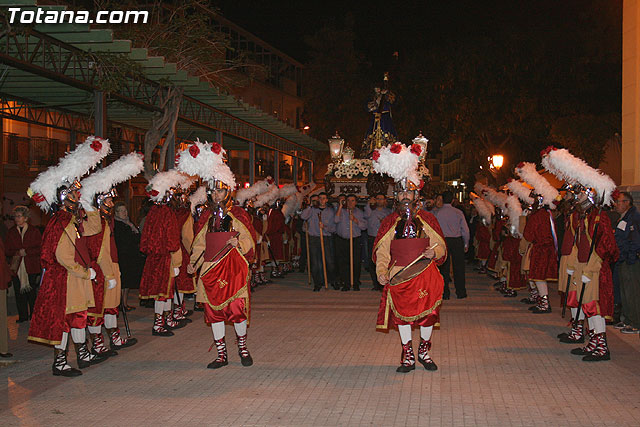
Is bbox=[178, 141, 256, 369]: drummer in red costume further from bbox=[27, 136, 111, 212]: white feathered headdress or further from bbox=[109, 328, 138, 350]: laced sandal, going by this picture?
bbox=[109, 328, 138, 350]: laced sandal

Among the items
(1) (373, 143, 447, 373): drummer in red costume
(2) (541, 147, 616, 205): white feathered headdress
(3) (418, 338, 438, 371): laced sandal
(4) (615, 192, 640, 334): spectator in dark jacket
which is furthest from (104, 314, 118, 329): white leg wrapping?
(4) (615, 192, 640, 334): spectator in dark jacket

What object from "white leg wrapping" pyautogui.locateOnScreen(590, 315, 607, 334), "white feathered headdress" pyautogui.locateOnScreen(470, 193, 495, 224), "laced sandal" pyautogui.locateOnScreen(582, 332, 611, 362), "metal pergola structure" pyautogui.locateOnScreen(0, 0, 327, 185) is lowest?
"laced sandal" pyautogui.locateOnScreen(582, 332, 611, 362)

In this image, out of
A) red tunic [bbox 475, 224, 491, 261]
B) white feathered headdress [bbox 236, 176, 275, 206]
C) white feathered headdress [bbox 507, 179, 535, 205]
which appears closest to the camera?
Result: white feathered headdress [bbox 507, 179, 535, 205]

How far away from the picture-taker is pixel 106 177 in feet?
28.7

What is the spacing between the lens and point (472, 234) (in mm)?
21703

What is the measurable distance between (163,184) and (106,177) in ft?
5.21

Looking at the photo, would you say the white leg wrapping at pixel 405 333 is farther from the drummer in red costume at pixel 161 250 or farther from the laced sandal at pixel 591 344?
the drummer in red costume at pixel 161 250

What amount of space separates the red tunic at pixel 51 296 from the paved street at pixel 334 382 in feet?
1.67

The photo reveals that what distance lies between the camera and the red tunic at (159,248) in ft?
32.3

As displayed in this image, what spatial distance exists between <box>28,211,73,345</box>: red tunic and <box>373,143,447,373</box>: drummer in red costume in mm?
3514

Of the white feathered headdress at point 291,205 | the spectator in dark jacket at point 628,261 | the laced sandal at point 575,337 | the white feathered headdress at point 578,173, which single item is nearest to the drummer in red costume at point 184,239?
the white feathered headdress at point 578,173

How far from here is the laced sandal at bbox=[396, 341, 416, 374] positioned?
A: 311 inches

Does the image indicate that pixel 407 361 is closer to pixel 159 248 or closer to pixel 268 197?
pixel 159 248

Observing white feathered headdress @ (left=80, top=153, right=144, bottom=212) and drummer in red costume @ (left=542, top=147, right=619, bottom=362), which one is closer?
drummer in red costume @ (left=542, top=147, right=619, bottom=362)
